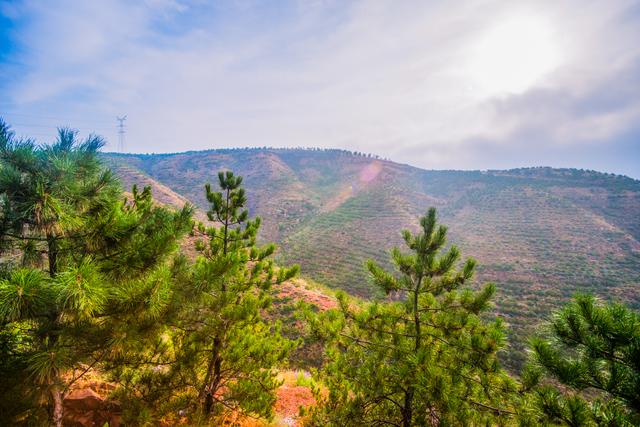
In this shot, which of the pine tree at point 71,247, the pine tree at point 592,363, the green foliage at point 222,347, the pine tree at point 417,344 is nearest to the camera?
the pine tree at point 592,363

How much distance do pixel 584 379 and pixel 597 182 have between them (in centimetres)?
10311

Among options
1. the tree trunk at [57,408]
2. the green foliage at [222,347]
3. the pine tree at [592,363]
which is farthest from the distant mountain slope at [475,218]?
the tree trunk at [57,408]

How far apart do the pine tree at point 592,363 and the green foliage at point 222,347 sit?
12.5 feet

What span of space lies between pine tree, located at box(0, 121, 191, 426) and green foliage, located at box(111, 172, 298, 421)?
2.83ft

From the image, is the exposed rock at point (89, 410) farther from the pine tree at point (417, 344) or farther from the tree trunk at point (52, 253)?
the pine tree at point (417, 344)

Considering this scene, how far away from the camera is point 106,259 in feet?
10.6

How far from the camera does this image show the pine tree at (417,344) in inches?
140

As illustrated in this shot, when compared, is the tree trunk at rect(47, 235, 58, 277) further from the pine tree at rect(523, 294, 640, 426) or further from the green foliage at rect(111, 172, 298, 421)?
the pine tree at rect(523, 294, 640, 426)

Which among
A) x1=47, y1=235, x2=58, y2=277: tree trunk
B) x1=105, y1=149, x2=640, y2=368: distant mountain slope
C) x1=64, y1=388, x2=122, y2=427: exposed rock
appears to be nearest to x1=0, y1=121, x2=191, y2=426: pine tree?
x1=47, y1=235, x2=58, y2=277: tree trunk

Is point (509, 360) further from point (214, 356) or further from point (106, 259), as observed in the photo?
point (106, 259)

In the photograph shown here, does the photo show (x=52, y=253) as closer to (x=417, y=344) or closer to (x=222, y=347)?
(x=222, y=347)

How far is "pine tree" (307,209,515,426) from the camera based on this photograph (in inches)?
140

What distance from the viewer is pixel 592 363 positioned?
2.03m

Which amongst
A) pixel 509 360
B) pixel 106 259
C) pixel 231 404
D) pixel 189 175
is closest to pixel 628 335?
pixel 106 259
